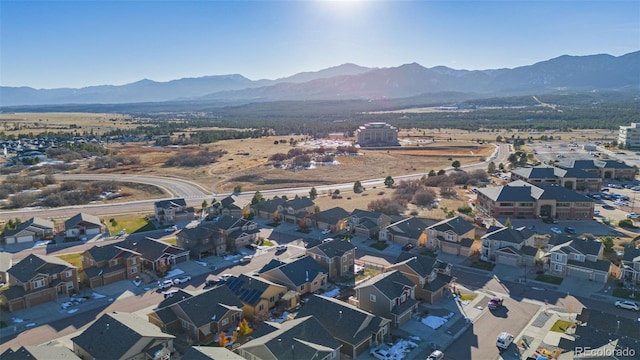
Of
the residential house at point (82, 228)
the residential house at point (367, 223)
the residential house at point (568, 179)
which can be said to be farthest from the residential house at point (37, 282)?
the residential house at point (568, 179)

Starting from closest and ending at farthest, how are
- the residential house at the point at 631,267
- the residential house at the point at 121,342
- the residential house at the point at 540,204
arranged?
the residential house at the point at 121,342
the residential house at the point at 631,267
the residential house at the point at 540,204

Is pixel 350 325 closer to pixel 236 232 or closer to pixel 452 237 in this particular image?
pixel 452 237

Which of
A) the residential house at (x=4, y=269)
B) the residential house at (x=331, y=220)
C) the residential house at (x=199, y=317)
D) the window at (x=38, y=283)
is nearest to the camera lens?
the residential house at (x=199, y=317)

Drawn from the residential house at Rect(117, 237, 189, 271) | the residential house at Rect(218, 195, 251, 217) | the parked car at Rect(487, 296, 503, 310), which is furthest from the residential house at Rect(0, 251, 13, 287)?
the parked car at Rect(487, 296, 503, 310)

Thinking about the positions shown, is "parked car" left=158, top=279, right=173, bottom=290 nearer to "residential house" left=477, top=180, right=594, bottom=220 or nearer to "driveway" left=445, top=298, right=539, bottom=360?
"driveway" left=445, top=298, right=539, bottom=360

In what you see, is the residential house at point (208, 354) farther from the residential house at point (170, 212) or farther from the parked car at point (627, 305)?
the residential house at point (170, 212)

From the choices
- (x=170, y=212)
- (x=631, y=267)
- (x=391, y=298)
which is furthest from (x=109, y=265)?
(x=631, y=267)
